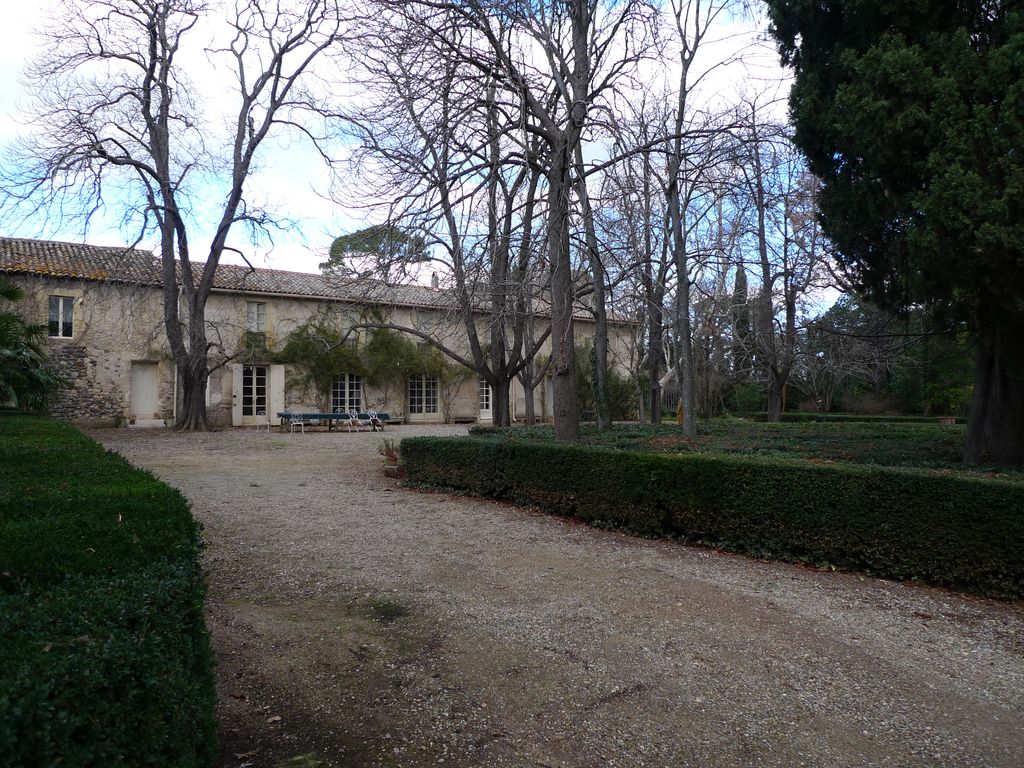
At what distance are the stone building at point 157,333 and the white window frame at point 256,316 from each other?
0.11ft

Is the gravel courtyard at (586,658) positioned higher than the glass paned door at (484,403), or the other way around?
the glass paned door at (484,403)

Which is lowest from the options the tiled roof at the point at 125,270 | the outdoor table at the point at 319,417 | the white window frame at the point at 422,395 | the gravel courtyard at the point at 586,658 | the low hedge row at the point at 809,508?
the gravel courtyard at the point at 586,658

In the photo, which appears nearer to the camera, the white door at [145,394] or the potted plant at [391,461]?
the potted plant at [391,461]

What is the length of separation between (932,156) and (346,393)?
20.2 m

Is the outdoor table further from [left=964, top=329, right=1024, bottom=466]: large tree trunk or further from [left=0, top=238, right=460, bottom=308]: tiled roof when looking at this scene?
[left=964, top=329, right=1024, bottom=466]: large tree trunk

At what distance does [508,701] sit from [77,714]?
2.00 meters

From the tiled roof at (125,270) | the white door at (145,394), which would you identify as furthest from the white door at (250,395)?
the tiled roof at (125,270)

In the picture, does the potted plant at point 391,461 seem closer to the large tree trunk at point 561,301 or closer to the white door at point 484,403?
the large tree trunk at point 561,301

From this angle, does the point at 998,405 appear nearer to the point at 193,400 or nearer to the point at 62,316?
the point at 193,400

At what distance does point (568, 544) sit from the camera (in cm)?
607

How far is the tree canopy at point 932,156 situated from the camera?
5.54 metres

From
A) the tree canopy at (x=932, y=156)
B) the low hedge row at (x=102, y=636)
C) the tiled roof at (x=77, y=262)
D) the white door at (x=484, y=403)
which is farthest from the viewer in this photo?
the white door at (x=484, y=403)

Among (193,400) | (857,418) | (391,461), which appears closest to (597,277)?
(391,461)

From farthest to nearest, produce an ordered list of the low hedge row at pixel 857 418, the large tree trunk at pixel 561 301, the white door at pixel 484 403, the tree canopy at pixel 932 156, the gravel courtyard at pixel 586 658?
the white door at pixel 484 403
the low hedge row at pixel 857 418
the large tree trunk at pixel 561 301
the tree canopy at pixel 932 156
the gravel courtyard at pixel 586 658
